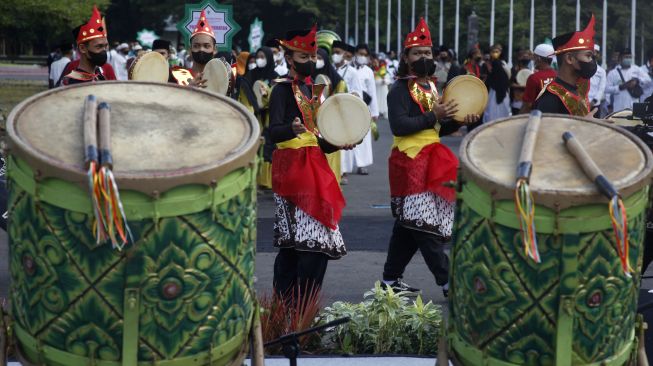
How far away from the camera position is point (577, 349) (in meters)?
4.26

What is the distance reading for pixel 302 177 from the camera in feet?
22.5

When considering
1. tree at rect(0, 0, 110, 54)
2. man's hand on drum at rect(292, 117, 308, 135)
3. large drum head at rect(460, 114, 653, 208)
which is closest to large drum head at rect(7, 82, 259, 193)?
large drum head at rect(460, 114, 653, 208)

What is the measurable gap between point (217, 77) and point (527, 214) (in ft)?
14.0

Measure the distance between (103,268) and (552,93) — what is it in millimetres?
3588

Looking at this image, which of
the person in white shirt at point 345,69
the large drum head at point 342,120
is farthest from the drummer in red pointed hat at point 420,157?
the person in white shirt at point 345,69

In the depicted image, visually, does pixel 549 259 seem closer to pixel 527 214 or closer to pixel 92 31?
pixel 527 214

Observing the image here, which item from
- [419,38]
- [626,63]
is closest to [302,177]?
[419,38]

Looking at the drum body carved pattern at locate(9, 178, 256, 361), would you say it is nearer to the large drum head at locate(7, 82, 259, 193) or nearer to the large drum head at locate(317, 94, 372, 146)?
the large drum head at locate(7, 82, 259, 193)

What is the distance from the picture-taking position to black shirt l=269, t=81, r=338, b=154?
22.7 ft

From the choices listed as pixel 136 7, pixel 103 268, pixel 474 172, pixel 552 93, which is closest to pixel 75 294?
pixel 103 268

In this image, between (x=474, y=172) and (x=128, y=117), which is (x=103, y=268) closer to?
(x=128, y=117)

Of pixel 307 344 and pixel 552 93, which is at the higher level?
pixel 552 93

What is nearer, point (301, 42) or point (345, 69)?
point (301, 42)

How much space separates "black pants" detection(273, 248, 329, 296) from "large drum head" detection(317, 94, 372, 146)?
739 mm
